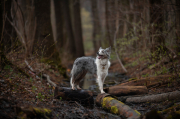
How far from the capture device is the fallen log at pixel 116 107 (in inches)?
150

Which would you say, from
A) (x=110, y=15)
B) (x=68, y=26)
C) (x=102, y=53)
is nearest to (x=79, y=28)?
(x=68, y=26)

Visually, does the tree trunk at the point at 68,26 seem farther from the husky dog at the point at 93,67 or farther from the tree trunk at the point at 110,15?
the husky dog at the point at 93,67

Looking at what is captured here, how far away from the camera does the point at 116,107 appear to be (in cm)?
434

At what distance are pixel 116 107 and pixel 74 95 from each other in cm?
167

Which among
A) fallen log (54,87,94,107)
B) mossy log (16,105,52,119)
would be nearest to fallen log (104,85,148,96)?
fallen log (54,87,94,107)

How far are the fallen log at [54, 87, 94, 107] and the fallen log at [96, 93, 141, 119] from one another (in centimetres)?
37

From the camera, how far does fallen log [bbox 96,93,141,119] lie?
3.80 meters

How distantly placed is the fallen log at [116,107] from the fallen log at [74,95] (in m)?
0.37

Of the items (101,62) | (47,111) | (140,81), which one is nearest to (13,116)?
(47,111)

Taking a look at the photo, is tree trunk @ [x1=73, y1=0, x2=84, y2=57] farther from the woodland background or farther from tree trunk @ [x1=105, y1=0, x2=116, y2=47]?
tree trunk @ [x1=105, y1=0, x2=116, y2=47]

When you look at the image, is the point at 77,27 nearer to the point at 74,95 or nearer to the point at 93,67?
the point at 93,67

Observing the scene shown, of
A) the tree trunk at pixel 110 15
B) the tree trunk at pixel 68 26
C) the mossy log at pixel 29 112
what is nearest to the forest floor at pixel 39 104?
the mossy log at pixel 29 112

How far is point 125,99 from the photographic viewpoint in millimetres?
5387

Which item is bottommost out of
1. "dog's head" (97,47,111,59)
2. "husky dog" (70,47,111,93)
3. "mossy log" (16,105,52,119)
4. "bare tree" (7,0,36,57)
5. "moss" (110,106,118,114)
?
"moss" (110,106,118,114)
